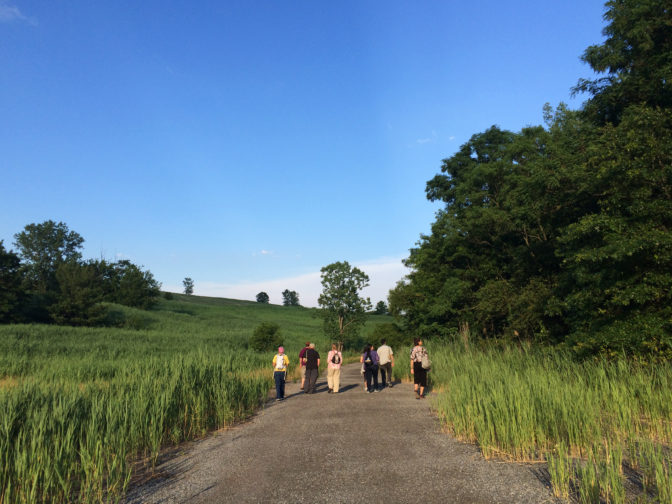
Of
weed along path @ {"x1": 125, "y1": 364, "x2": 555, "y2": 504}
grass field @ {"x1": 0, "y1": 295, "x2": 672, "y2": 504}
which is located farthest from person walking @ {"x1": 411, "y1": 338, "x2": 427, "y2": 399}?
weed along path @ {"x1": 125, "y1": 364, "x2": 555, "y2": 504}

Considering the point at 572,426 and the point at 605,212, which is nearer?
the point at 572,426

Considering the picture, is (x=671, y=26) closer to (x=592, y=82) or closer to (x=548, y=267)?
(x=592, y=82)

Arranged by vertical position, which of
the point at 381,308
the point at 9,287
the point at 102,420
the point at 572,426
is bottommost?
the point at 572,426

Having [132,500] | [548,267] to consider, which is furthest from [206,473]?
[548,267]

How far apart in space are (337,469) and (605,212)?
491 inches

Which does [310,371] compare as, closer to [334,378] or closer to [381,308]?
[334,378]

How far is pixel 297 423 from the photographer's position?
924 cm

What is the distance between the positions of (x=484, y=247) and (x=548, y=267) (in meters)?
8.06

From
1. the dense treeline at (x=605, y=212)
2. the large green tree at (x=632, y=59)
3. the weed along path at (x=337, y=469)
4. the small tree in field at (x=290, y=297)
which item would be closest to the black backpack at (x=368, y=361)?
the weed along path at (x=337, y=469)

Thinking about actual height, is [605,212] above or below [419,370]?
above

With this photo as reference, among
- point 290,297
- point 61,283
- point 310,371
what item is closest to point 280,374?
point 310,371

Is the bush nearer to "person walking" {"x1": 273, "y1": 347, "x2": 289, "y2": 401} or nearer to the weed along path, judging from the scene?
"person walking" {"x1": 273, "y1": 347, "x2": 289, "y2": 401}

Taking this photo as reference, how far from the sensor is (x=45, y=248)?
306 ft

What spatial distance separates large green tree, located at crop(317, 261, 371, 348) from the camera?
4138 cm
